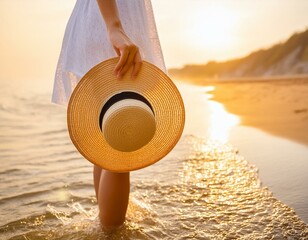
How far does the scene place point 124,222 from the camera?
266 cm

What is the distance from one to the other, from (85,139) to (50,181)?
203 centimetres

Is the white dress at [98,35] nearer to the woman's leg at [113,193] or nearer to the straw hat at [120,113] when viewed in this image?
the straw hat at [120,113]

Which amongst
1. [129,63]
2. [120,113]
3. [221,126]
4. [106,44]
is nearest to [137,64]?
[129,63]

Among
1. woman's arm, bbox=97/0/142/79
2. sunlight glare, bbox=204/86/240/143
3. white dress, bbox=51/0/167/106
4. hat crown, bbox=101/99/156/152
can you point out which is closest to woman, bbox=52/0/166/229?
white dress, bbox=51/0/167/106

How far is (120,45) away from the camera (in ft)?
6.12

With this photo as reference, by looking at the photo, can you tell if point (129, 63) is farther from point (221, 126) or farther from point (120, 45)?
point (221, 126)

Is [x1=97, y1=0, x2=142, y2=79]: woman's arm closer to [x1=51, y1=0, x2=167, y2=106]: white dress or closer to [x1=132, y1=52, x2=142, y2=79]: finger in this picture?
[x1=132, y1=52, x2=142, y2=79]: finger

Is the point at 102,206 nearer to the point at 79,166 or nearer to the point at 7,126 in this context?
the point at 79,166

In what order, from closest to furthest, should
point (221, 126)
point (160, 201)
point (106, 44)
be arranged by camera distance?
1. point (106, 44)
2. point (160, 201)
3. point (221, 126)

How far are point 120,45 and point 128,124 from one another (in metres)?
0.39

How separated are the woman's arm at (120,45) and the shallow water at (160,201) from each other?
3.93 feet

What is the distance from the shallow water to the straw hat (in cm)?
81

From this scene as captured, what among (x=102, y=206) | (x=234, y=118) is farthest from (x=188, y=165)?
(x=234, y=118)

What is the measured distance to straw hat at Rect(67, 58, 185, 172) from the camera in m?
1.84
